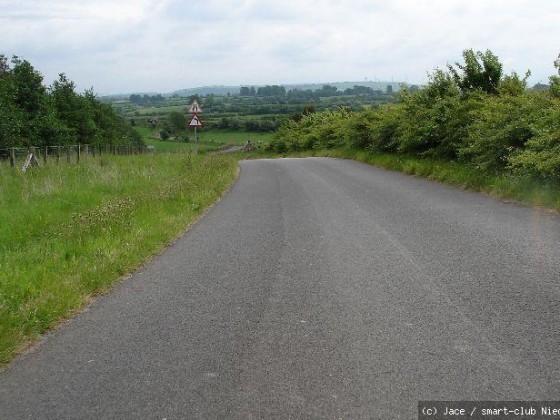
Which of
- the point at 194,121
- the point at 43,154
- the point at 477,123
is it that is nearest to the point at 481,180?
the point at 477,123

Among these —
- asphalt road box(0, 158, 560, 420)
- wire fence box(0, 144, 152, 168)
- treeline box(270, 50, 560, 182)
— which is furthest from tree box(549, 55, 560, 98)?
wire fence box(0, 144, 152, 168)

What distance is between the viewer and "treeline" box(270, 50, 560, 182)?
12.7 m

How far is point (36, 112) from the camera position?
3791cm

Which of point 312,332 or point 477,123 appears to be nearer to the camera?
point 312,332

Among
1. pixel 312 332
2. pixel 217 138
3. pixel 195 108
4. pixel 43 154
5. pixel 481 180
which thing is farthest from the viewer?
pixel 217 138

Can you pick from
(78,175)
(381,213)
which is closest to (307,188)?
(381,213)

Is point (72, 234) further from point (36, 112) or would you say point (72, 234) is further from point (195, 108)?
point (36, 112)

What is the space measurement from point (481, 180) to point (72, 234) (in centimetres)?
1030

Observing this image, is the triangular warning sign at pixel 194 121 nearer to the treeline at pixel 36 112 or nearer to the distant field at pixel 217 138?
the treeline at pixel 36 112

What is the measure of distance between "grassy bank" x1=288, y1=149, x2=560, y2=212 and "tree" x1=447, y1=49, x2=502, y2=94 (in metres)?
3.63

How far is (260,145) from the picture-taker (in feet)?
246

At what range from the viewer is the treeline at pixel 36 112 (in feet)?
105

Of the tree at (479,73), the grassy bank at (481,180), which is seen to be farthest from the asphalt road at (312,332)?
the tree at (479,73)

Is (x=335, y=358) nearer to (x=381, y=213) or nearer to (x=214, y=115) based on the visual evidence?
(x=381, y=213)
